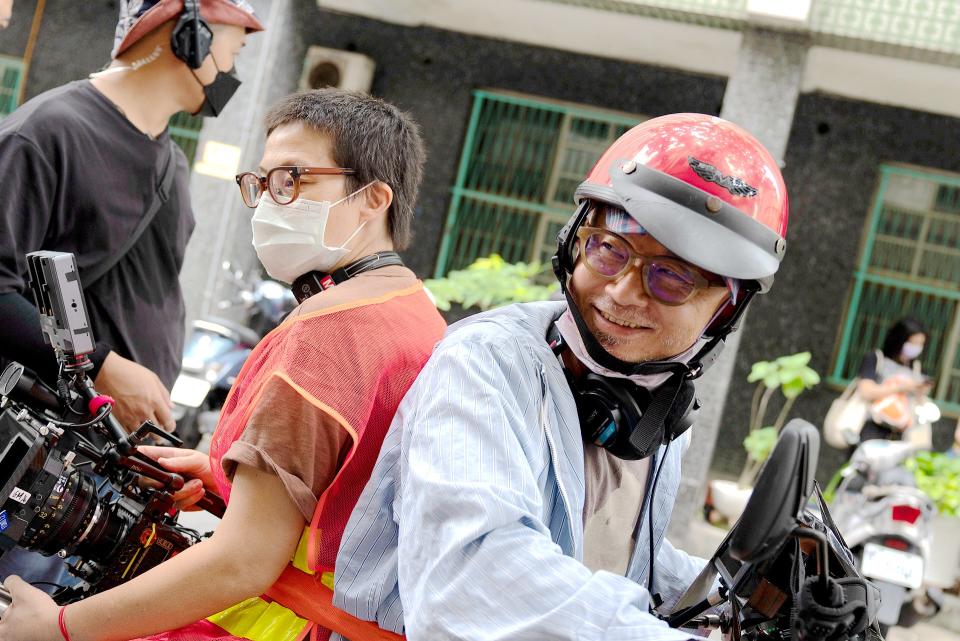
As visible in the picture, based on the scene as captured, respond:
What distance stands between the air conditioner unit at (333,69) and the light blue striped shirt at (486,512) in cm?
884

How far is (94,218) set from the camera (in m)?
2.91

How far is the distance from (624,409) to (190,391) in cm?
592

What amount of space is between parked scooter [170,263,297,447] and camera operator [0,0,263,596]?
133 inches

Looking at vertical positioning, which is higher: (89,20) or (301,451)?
(89,20)

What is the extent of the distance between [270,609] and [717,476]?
8.38m

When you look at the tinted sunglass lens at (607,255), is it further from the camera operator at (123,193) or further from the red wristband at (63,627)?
the camera operator at (123,193)

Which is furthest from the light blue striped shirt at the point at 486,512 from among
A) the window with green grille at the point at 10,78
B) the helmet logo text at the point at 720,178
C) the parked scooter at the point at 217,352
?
the window with green grille at the point at 10,78

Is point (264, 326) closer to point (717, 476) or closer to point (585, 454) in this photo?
point (717, 476)

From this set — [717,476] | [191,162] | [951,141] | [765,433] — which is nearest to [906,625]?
[765,433]

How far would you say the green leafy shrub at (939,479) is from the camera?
713 centimetres

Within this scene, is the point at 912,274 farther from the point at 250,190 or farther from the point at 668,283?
the point at 668,283

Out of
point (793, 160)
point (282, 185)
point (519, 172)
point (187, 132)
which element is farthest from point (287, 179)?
point (187, 132)

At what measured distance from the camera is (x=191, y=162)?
11203 millimetres

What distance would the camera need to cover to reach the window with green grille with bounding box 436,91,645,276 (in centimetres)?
1020
